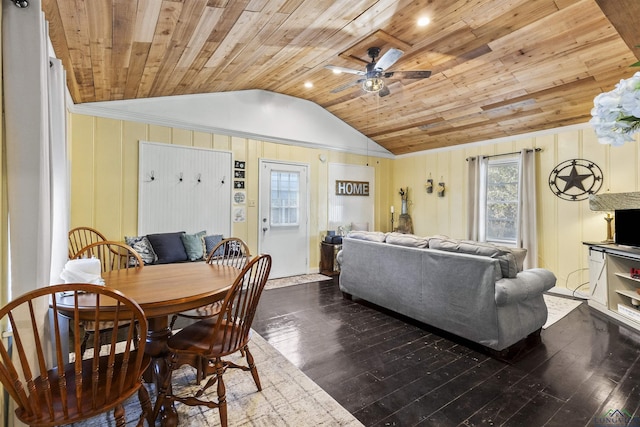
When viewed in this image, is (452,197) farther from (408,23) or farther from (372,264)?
(408,23)

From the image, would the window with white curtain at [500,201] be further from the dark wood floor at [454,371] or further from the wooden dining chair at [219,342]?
the wooden dining chair at [219,342]

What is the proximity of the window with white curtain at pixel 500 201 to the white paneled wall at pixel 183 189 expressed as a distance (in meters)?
4.44

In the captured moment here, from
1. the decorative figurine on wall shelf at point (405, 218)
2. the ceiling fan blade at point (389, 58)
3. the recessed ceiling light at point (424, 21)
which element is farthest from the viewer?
the decorative figurine on wall shelf at point (405, 218)

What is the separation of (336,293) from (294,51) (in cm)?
323

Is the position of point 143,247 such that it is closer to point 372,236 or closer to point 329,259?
point 372,236

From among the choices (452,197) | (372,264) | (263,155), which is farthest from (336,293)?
(452,197)

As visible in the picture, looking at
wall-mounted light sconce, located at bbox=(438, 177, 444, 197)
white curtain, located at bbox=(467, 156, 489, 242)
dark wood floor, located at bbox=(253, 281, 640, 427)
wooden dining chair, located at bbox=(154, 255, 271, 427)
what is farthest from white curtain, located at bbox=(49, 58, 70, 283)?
wall-mounted light sconce, located at bbox=(438, 177, 444, 197)

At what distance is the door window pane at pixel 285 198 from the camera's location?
543cm

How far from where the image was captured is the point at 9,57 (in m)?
1.42

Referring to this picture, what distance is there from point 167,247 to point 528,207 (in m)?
5.36

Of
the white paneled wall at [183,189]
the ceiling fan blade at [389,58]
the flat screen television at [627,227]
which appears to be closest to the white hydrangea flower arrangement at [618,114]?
the ceiling fan blade at [389,58]

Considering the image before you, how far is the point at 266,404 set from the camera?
2.02m

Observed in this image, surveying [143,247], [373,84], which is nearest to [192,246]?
[143,247]

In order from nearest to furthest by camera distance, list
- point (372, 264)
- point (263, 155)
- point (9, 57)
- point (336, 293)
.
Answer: point (9, 57) → point (372, 264) → point (336, 293) → point (263, 155)
